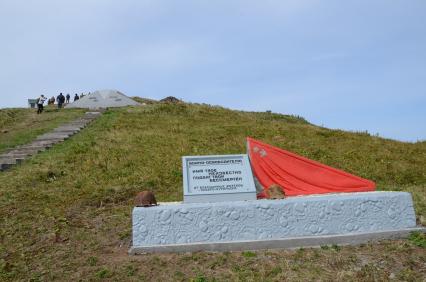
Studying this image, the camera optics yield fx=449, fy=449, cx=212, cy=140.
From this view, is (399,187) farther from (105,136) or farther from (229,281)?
(105,136)

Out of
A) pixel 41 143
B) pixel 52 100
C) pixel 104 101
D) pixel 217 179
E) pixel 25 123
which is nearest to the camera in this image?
pixel 217 179

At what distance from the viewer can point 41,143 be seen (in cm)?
1756

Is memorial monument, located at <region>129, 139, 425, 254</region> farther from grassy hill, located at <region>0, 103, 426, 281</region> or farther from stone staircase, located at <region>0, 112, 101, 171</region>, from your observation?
stone staircase, located at <region>0, 112, 101, 171</region>

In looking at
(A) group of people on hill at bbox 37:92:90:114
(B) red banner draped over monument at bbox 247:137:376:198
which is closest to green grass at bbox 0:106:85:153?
(A) group of people on hill at bbox 37:92:90:114

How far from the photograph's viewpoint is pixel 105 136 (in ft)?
59.9

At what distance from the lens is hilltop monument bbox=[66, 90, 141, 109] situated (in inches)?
1273

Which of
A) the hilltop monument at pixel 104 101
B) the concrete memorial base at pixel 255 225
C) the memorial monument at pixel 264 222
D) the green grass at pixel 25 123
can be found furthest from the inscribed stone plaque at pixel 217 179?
the hilltop monument at pixel 104 101

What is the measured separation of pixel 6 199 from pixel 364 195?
804 centimetres

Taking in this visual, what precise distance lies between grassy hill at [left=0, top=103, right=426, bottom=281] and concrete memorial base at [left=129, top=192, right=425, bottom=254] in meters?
0.25

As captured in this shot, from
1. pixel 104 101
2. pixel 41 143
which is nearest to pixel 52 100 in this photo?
pixel 104 101

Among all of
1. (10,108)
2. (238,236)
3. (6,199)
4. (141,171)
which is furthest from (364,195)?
(10,108)

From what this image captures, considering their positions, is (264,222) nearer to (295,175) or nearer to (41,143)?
(295,175)

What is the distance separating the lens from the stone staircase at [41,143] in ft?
48.4

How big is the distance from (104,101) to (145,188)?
73.4 ft
